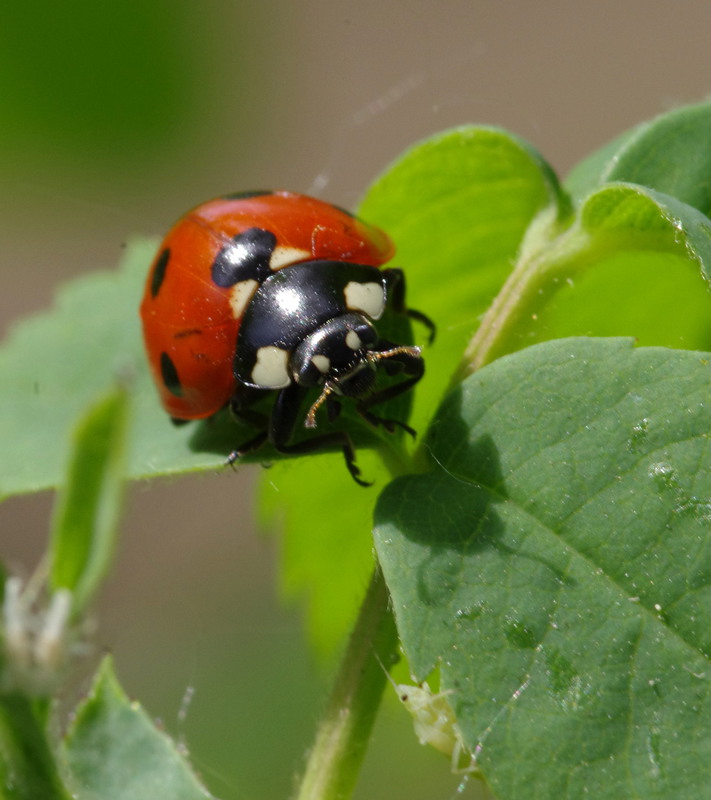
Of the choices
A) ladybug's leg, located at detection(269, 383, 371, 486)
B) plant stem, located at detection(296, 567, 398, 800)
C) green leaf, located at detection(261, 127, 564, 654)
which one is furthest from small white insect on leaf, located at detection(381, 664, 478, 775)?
ladybug's leg, located at detection(269, 383, 371, 486)

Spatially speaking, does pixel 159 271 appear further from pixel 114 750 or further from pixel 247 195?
pixel 114 750

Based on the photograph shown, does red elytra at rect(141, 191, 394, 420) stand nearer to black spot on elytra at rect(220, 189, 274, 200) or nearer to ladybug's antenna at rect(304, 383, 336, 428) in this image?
black spot on elytra at rect(220, 189, 274, 200)

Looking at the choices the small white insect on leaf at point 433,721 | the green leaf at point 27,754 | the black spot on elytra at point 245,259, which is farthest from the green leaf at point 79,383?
the green leaf at point 27,754

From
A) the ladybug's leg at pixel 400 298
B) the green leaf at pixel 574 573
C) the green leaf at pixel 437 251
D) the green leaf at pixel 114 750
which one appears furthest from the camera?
the ladybug's leg at pixel 400 298

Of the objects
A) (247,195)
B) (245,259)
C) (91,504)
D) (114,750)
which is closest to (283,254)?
(245,259)

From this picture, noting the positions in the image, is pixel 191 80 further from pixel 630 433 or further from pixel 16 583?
pixel 16 583

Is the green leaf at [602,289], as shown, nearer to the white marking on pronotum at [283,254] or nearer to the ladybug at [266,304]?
the ladybug at [266,304]

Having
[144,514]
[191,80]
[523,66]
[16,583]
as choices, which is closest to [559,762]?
[16,583]
